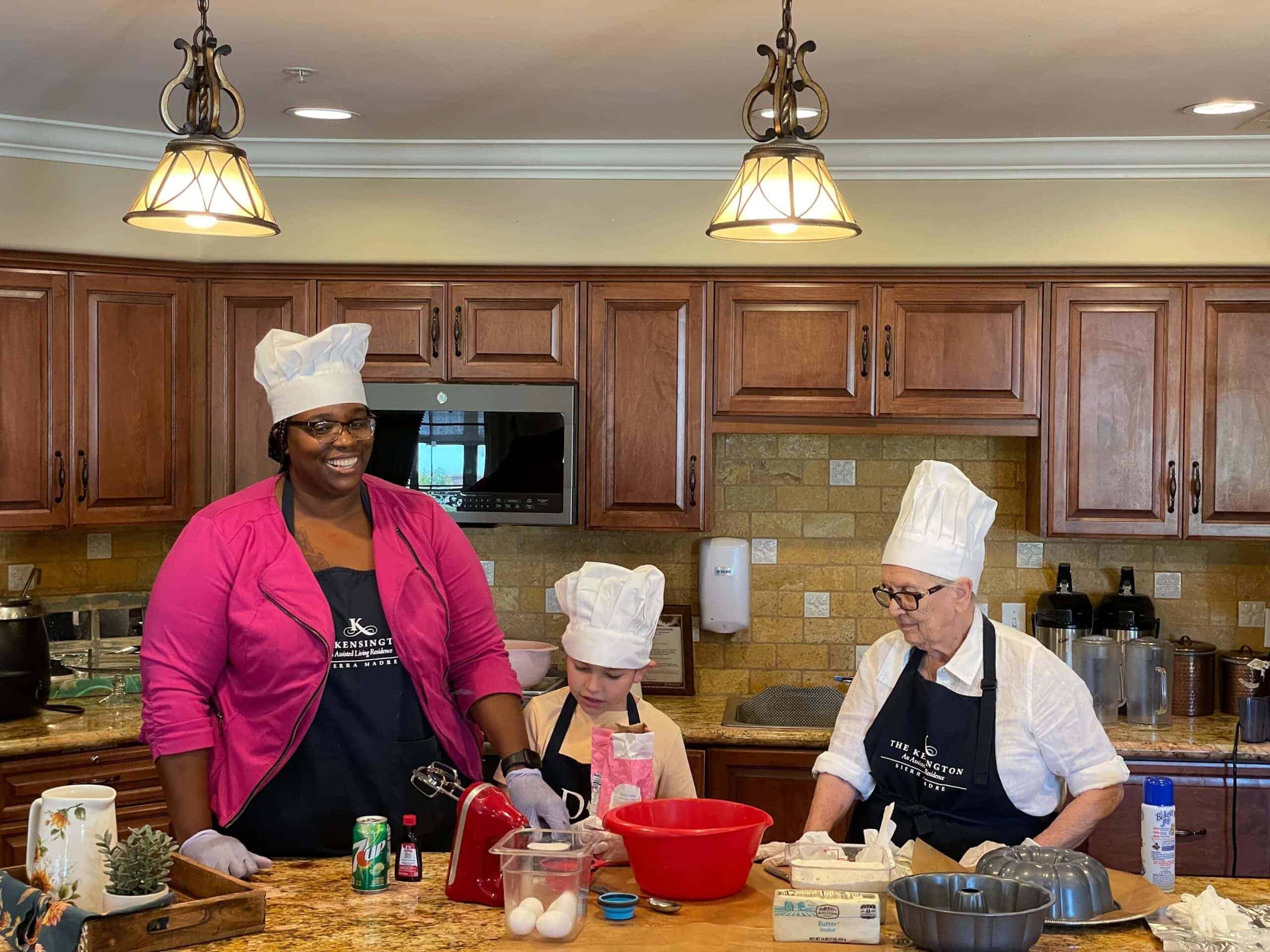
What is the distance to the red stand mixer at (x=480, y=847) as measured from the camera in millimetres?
2066

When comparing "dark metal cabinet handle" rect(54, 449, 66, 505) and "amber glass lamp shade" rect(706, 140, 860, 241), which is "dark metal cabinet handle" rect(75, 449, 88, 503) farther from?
"amber glass lamp shade" rect(706, 140, 860, 241)

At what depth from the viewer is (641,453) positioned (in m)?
4.34

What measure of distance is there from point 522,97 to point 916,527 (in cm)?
181

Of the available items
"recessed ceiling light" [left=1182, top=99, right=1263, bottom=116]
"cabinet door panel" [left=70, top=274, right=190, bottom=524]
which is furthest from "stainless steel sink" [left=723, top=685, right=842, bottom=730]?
"recessed ceiling light" [left=1182, top=99, right=1263, bottom=116]

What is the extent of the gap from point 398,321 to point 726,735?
1.66 m

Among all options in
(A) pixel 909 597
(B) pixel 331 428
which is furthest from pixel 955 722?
(B) pixel 331 428

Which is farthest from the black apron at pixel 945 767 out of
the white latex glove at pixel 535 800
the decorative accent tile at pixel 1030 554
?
the decorative accent tile at pixel 1030 554

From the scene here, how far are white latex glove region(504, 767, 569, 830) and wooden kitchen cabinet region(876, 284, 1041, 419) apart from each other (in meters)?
2.14

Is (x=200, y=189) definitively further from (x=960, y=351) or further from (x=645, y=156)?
(x=960, y=351)

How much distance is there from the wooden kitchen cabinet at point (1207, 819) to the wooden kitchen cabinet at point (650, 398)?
1.52 m

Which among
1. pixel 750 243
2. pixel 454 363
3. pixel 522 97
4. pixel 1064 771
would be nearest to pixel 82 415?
pixel 454 363

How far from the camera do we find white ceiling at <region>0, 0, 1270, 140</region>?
9.86 ft

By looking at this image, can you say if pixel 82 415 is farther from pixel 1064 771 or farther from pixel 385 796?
pixel 1064 771

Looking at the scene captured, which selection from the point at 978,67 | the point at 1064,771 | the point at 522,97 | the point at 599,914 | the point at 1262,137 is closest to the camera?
the point at 599,914
